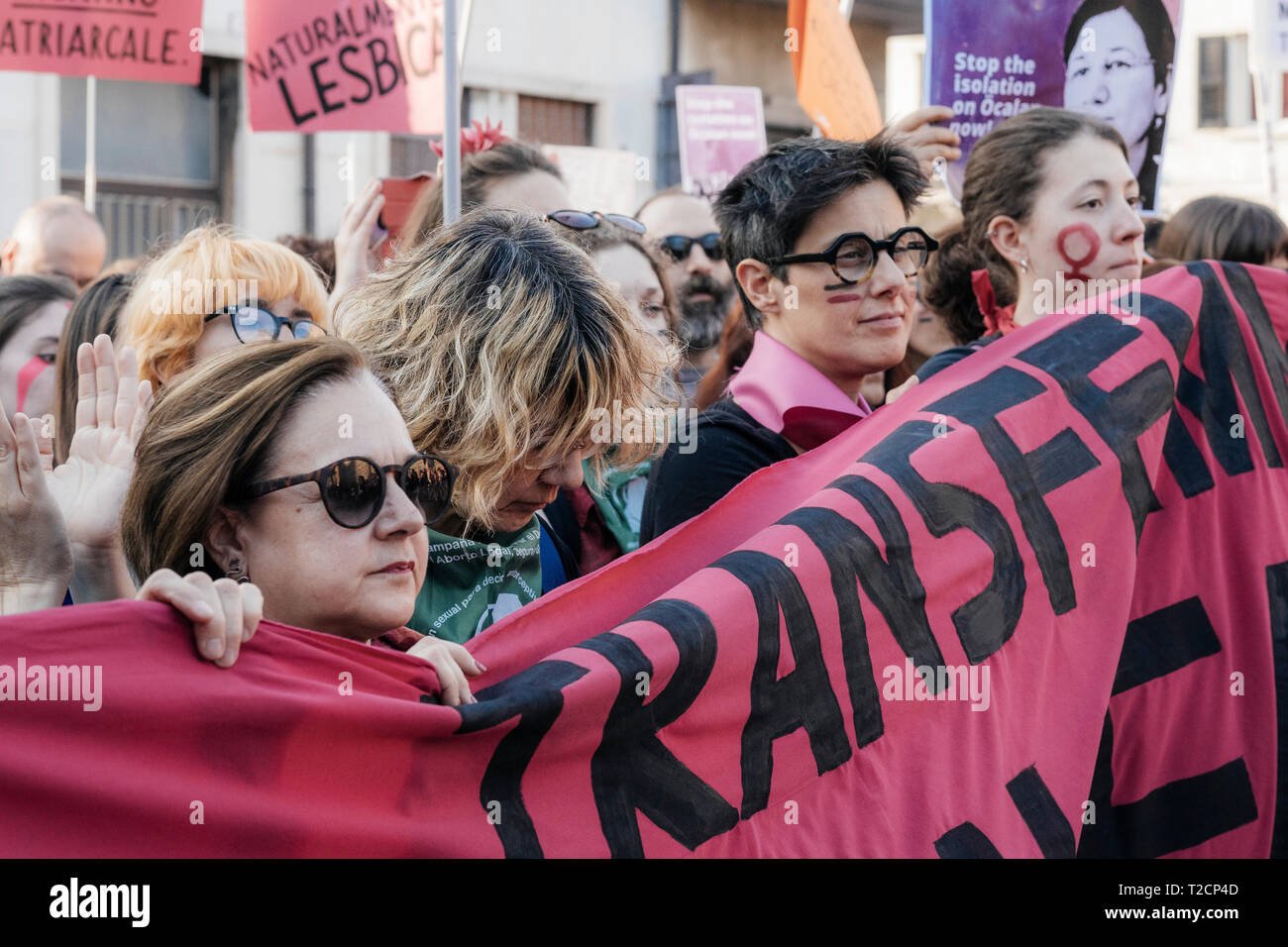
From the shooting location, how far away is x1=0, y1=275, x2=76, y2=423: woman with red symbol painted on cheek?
3.45 meters

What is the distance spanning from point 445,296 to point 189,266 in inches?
32.2

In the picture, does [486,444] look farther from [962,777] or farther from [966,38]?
[966,38]

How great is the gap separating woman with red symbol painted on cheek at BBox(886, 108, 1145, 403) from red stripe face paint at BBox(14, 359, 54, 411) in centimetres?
211

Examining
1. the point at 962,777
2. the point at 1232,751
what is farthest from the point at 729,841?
the point at 1232,751

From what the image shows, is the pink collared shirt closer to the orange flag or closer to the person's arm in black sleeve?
the person's arm in black sleeve

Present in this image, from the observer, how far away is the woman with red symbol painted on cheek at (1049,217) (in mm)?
2977

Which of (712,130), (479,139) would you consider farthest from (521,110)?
(479,139)

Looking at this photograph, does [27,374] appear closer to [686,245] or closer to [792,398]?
[792,398]

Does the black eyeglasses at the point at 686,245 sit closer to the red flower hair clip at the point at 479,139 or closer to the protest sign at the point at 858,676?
the red flower hair clip at the point at 479,139

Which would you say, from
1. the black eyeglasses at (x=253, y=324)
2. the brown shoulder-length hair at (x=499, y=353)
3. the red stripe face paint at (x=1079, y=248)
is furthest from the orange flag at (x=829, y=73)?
the brown shoulder-length hair at (x=499, y=353)

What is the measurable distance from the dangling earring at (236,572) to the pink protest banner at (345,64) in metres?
3.47

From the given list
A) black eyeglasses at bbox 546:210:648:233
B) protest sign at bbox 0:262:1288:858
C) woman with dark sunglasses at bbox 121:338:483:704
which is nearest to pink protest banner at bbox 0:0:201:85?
black eyeglasses at bbox 546:210:648:233

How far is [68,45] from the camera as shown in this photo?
5.32 meters

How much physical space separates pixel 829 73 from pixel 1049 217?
1401 millimetres
